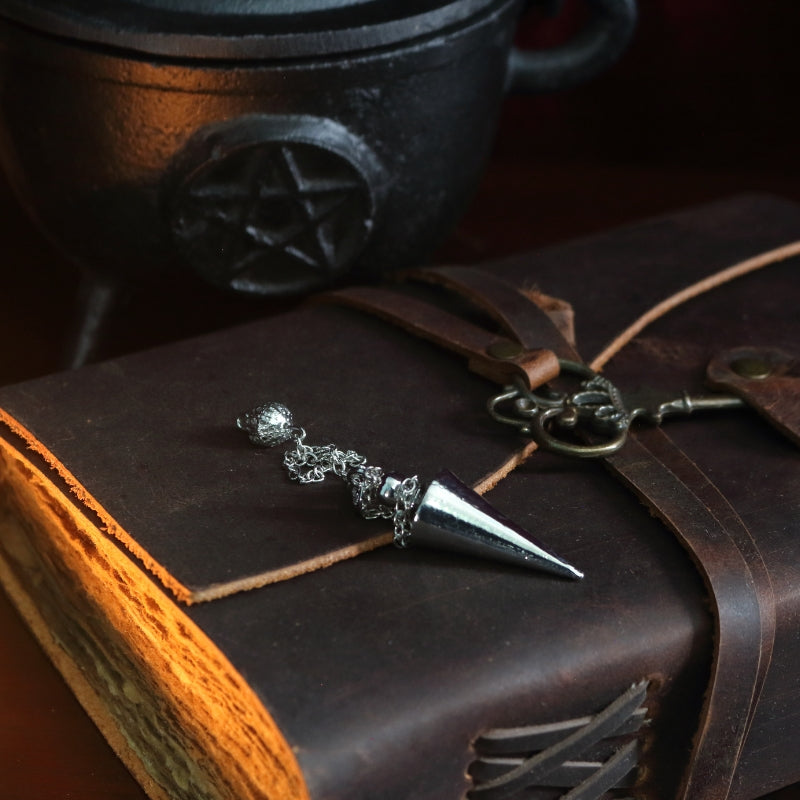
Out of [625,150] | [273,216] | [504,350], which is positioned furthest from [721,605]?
[625,150]

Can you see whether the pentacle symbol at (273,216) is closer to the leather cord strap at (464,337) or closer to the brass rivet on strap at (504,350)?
the leather cord strap at (464,337)

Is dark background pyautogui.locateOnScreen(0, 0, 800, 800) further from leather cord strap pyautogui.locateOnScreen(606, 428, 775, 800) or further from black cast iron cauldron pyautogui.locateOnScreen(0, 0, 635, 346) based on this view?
leather cord strap pyautogui.locateOnScreen(606, 428, 775, 800)

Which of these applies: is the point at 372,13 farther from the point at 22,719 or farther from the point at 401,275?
the point at 22,719

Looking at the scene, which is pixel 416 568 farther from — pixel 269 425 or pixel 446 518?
pixel 269 425

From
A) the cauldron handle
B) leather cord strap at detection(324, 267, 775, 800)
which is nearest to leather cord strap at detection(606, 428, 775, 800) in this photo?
leather cord strap at detection(324, 267, 775, 800)

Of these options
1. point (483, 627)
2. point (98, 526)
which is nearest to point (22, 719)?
point (98, 526)

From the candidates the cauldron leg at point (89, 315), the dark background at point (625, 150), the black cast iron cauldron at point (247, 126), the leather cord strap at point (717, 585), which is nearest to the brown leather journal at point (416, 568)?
the leather cord strap at point (717, 585)
